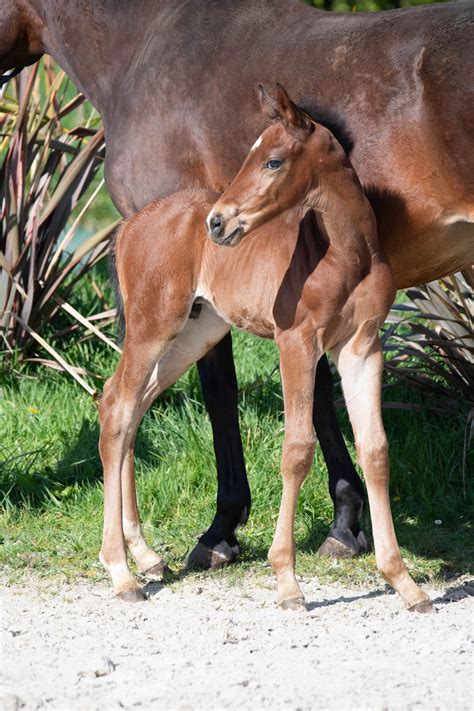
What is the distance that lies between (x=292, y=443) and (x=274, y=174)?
935 millimetres

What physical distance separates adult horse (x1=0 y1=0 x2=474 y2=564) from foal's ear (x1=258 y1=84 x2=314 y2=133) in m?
0.26

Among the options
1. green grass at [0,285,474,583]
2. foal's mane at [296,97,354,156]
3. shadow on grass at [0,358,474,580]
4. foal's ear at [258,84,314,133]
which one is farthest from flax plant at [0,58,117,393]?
foal's ear at [258,84,314,133]

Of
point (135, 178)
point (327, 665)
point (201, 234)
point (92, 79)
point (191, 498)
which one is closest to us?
point (327, 665)

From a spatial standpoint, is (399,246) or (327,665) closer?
(327,665)

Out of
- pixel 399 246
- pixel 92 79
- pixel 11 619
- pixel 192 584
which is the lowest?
pixel 192 584

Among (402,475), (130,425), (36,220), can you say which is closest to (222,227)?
(130,425)

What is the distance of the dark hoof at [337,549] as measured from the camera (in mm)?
4762

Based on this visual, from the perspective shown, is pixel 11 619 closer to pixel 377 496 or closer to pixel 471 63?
pixel 377 496

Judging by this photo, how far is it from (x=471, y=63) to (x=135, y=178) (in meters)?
1.48

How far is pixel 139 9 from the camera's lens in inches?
192

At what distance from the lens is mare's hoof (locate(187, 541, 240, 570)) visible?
4664mm

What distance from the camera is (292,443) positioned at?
13.0 feet

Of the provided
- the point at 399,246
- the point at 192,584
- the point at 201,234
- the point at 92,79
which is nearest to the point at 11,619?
the point at 192,584

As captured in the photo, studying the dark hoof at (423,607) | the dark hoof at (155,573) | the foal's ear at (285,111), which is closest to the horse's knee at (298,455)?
the dark hoof at (423,607)
